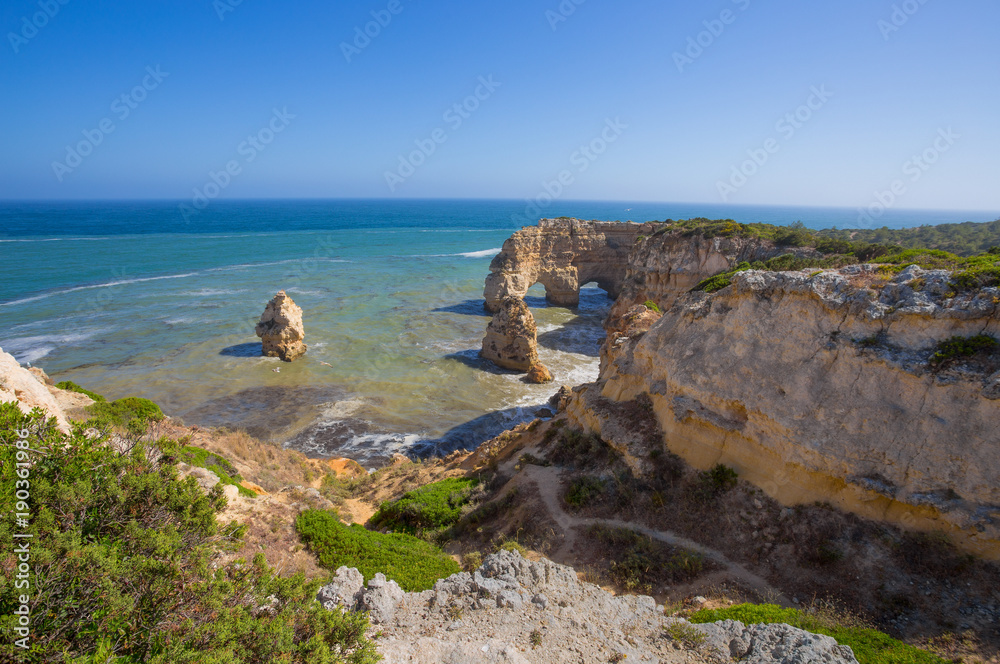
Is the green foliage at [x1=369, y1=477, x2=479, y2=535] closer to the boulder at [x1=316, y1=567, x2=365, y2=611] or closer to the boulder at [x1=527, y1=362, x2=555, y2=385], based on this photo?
the boulder at [x1=316, y1=567, x2=365, y2=611]

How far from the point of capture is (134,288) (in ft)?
145

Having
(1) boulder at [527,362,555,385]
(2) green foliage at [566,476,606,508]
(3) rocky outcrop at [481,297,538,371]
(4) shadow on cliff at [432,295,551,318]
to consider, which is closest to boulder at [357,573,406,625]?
(2) green foliage at [566,476,606,508]

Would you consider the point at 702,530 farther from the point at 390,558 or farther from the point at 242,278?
the point at 242,278

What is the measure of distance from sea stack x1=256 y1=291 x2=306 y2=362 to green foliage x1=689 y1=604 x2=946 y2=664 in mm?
26195

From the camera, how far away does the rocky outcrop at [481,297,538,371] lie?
1074 inches

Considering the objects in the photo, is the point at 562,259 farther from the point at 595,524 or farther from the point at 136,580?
the point at 136,580

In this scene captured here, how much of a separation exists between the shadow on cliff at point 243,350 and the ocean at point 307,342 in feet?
0.60

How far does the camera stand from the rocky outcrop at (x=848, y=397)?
8227 mm

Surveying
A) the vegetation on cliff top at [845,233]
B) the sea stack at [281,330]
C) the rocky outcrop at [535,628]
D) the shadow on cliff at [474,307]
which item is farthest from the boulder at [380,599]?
the shadow on cliff at [474,307]

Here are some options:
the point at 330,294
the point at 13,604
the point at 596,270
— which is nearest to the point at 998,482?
the point at 13,604

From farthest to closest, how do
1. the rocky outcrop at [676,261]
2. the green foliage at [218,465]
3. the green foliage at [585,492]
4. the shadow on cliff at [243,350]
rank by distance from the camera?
1. the rocky outcrop at [676,261]
2. the shadow on cliff at [243,350]
3. the green foliage at [585,492]
4. the green foliage at [218,465]

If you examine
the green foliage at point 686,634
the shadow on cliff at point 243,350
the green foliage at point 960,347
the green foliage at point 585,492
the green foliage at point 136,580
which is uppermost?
the green foliage at point 960,347

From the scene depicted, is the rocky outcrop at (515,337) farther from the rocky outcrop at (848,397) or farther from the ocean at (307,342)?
the rocky outcrop at (848,397)

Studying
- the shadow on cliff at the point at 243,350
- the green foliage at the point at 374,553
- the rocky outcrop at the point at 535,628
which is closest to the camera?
the rocky outcrop at the point at 535,628
